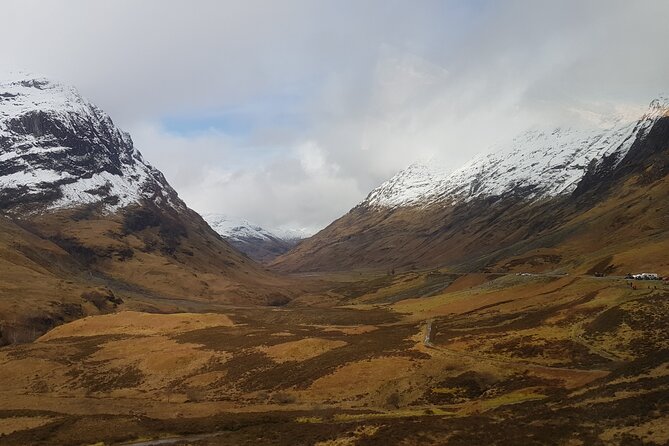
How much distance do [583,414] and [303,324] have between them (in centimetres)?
8923

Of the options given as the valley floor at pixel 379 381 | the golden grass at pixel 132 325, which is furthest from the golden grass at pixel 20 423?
the golden grass at pixel 132 325

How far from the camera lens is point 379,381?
188 ft

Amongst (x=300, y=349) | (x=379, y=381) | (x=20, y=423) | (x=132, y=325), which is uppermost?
(x=132, y=325)

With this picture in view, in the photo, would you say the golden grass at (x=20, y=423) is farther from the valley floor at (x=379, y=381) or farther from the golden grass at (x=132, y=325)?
the golden grass at (x=132, y=325)

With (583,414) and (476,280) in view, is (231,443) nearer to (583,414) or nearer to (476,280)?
(583,414)

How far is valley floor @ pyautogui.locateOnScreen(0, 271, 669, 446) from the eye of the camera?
35688 mm

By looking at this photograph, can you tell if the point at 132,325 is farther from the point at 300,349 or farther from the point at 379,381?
the point at 379,381

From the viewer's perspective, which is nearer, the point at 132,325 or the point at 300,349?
the point at 300,349

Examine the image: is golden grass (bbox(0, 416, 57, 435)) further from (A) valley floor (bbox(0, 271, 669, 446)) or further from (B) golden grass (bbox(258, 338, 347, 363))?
(B) golden grass (bbox(258, 338, 347, 363))

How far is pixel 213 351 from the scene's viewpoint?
7888 centimetres

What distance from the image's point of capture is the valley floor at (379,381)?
117 ft

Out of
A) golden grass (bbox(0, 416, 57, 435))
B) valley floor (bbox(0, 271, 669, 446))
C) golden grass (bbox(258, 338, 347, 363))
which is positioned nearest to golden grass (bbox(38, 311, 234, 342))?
valley floor (bbox(0, 271, 669, 446))

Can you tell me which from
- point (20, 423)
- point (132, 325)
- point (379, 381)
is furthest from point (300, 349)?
point (132, 325)

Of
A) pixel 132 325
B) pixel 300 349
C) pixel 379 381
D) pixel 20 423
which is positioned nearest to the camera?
pixel 20 423
